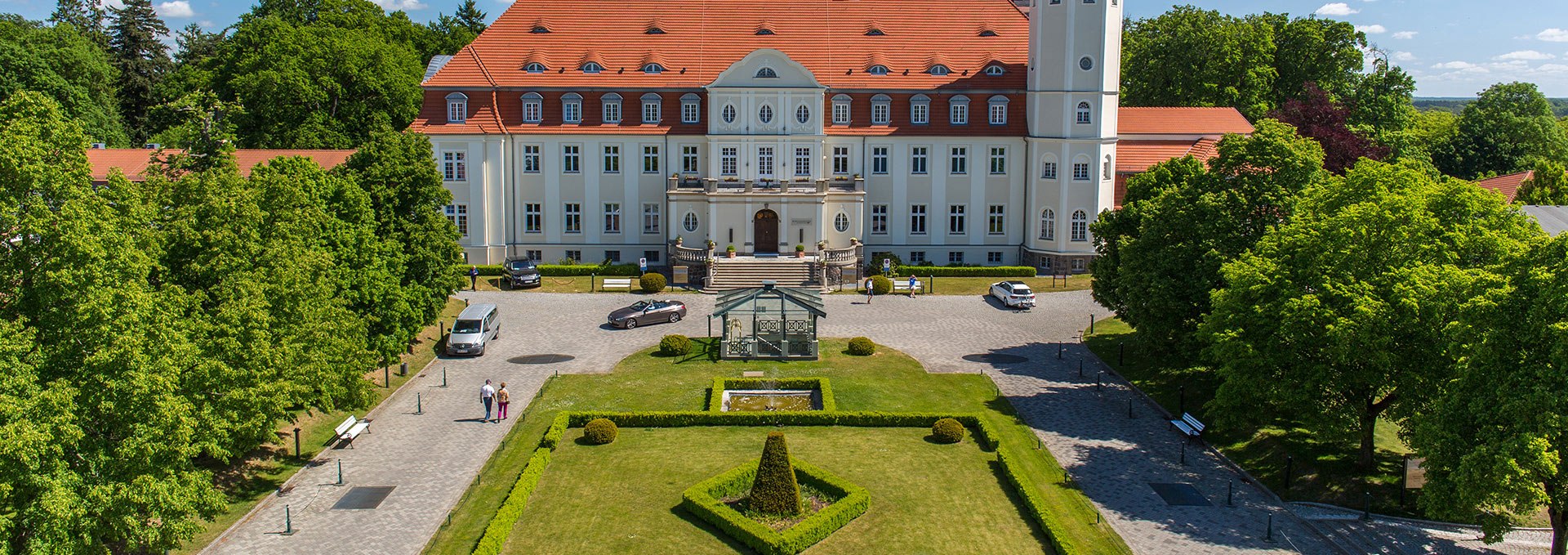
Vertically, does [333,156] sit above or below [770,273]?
above

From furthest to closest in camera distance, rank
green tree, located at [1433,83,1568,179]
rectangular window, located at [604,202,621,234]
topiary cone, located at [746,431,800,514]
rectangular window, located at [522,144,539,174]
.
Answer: green tree, located at [1433,83,1568,179] → rectangular window, located at [604,202,621,234] → rectangular window, located at [522,144,539,174] → topiary cone, located at [746,431,800,514]

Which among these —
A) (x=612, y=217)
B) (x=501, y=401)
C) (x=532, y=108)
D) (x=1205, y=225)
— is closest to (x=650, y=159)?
(x=612, y=217)

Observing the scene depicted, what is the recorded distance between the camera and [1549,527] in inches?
1131

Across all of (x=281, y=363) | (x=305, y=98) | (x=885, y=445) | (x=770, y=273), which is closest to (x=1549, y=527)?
(x=885, y=445)

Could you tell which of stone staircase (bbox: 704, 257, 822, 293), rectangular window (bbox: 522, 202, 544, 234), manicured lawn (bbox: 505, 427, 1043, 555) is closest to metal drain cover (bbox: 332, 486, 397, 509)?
manicured lawn (bbox: 505, 427, 1043, 555)

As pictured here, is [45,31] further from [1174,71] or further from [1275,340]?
[1275,340]

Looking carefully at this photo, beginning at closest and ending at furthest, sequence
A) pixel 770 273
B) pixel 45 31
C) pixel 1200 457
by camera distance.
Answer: pixel 1200 457 < pixel 770 273 < pixel 45 31

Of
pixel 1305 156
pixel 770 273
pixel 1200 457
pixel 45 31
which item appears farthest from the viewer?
pixel 45 31

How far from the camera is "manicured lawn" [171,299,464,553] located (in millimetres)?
28683

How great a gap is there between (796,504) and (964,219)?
3829 cm

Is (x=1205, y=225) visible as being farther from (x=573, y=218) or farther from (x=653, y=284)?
(x=573, y=218)

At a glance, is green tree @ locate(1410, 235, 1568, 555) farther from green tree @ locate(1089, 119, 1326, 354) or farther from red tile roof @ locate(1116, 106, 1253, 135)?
red tile roof @ locate(1116, 106, 1253, 135)

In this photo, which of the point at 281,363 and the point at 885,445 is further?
the point at 885,445

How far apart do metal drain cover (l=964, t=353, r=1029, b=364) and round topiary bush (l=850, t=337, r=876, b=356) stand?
3604mm
